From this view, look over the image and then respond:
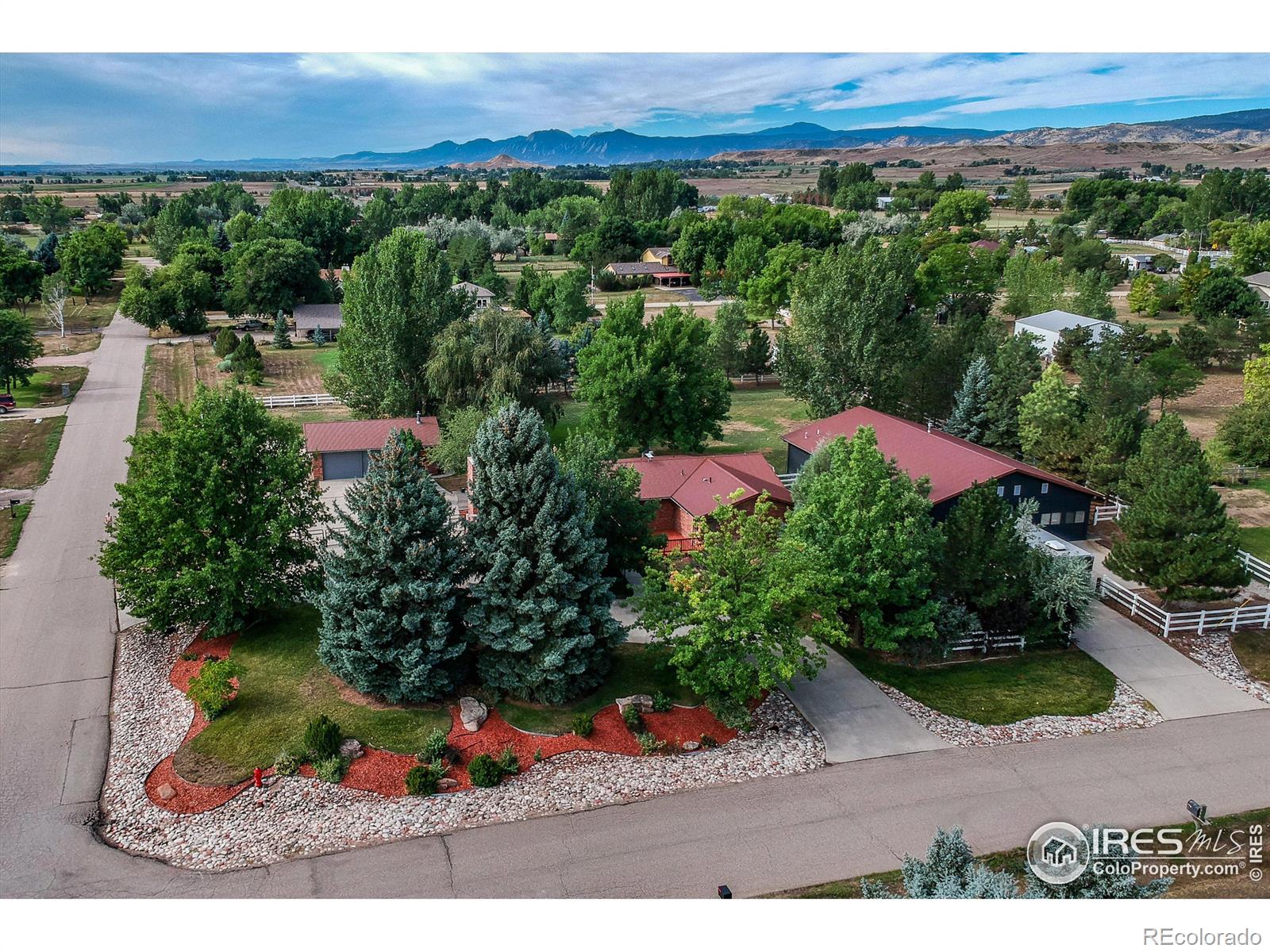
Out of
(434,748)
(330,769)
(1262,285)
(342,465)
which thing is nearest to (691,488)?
(434,748)

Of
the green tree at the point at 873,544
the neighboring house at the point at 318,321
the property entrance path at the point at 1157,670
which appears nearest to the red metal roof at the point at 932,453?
the green tree at the point at 873,544

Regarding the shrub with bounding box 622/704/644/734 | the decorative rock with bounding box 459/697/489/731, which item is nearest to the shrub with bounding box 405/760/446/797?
the decorative rock with bounding box 459/697/489/731

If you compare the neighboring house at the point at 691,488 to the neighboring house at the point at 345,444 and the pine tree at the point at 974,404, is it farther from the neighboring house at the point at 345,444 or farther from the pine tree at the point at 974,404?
the pine tree at the point at 974,404

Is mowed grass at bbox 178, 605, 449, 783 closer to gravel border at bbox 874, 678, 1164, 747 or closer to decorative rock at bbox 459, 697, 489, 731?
decorative rock at bbox 459, 697, 489, 731

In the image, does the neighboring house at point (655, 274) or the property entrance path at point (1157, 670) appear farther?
the neighboring house at point (655, 274)

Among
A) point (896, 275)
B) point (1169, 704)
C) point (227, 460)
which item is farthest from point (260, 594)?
point (896, 275)
